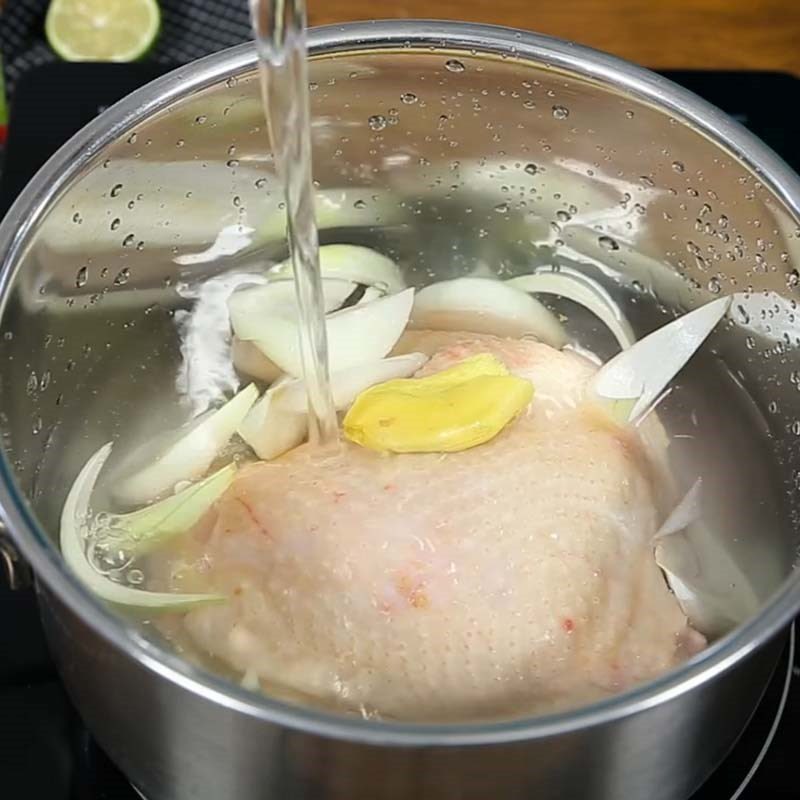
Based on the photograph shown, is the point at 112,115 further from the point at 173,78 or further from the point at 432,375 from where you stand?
the point at 432,375

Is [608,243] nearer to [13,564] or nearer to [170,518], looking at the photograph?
[170,518]

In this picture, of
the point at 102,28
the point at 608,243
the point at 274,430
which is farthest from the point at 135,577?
the point at 102,28

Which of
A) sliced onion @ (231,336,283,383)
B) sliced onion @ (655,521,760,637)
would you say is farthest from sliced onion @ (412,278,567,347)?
sliced onion @ (655,521,760,637)

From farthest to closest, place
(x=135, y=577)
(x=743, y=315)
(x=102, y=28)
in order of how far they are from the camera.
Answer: (x=102, y=28), (x=743, y=315), (x=135, y=577)

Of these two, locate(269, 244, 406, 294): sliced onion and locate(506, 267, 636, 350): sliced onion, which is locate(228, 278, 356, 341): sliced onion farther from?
locate(506, 267, 636, 350): sliced onion

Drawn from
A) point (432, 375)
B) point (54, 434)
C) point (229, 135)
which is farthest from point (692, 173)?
point (54, 434)

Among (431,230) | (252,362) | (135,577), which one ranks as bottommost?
(135,577)

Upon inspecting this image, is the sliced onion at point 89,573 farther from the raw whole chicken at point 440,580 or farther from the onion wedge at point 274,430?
the onion wedge at point 274,430
